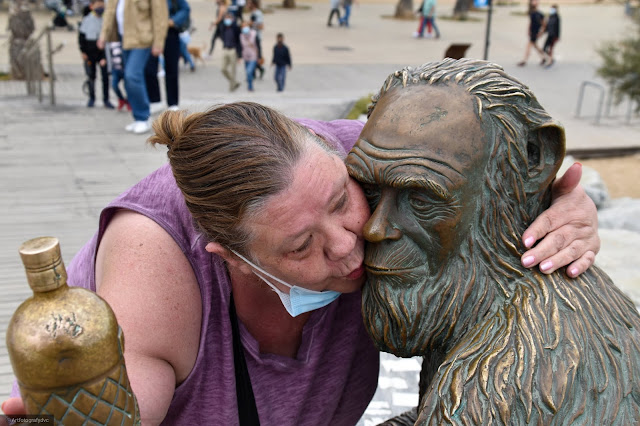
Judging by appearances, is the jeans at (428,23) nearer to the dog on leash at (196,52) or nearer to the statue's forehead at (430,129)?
the dog on leash at (196,52)

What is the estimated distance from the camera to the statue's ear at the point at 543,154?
1.64 metres

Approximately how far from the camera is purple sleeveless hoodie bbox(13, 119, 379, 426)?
206 centimetres

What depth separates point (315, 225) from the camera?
1657 mm

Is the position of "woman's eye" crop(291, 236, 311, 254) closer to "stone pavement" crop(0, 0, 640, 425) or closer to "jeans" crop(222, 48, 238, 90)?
"stone pavement" crop(0, 0, 640, 425)

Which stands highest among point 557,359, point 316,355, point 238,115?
point 238,115

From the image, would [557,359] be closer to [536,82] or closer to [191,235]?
[191,235]

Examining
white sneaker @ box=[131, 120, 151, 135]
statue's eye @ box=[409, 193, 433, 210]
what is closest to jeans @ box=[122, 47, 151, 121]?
white sneaker @ box=[131, 120, 151, 135]

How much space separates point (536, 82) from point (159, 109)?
7.88m

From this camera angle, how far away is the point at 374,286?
1.70 m

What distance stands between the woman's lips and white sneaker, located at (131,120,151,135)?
647 centimetres

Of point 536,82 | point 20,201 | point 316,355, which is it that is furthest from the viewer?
point 536,82

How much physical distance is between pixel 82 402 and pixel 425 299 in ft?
2.84

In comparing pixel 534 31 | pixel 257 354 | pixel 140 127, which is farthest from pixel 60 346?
pixel 534 31

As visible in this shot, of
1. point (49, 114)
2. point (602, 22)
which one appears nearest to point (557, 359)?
point (49, 114)
